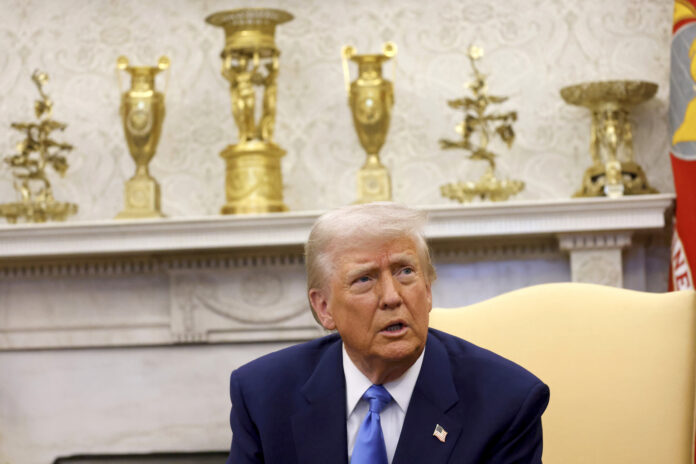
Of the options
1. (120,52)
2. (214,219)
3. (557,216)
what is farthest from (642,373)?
(120,52)

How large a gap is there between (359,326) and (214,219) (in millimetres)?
2037

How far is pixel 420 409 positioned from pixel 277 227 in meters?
2.07

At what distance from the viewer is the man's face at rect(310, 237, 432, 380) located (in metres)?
1.74

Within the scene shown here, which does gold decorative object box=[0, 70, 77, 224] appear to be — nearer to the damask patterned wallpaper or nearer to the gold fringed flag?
the damask patterned wallpaper

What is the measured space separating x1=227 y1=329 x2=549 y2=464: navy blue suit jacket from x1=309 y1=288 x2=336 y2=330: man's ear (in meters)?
0.07

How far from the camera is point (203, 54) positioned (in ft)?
13.8

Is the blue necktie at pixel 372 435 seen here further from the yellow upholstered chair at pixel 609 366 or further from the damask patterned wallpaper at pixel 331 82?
the damask patterned wallpaper at pixel 331 82

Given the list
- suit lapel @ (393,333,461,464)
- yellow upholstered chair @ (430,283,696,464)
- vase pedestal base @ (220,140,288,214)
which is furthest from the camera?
vase pedestal base @ (220,140,288,214)

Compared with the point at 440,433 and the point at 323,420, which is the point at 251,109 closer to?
the point at 323,420

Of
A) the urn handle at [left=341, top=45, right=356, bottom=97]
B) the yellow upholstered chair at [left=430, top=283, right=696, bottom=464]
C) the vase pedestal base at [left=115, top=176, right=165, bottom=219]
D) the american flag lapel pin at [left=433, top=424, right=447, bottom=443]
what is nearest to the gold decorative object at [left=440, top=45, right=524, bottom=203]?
the urn handle at [left=341, top=45, right=356, bottom=97]

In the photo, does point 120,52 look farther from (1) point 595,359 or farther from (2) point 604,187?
(1) point 595,359

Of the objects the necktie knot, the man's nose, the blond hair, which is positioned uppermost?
the blond hair

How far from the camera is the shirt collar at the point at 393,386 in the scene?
178cm

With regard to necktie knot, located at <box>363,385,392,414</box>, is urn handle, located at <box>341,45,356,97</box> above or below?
above
